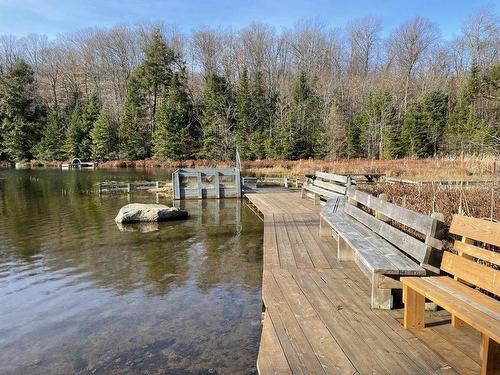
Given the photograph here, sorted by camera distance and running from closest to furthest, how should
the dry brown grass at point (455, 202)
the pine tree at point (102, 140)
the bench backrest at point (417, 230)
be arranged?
the bench backrest at point (417, 230) < the dry brown grass at point (455, 202) < the pine tree at point (102, 140)

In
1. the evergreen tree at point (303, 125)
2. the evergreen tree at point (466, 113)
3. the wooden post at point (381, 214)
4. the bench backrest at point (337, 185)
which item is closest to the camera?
the wooden post at point (381, 214)

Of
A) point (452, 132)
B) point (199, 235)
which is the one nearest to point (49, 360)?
point (199, 235)

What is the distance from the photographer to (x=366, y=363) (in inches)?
109

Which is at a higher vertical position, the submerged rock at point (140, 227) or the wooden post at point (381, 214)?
the wooden post at point (381, 214)

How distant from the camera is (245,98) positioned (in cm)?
4638

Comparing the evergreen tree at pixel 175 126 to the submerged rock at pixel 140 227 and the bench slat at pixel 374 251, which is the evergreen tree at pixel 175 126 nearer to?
the submerged rock at pixel 140 227

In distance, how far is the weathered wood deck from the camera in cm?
276

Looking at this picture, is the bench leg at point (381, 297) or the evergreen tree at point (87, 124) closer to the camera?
the bench leg at point (381, 297)

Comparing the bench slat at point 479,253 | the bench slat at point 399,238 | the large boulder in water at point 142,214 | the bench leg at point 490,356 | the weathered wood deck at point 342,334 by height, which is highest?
the bench slat at point 479,253

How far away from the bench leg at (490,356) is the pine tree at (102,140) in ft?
163

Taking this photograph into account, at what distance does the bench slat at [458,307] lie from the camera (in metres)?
2.28

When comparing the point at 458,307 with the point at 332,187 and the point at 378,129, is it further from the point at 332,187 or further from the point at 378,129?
the point at 378,129

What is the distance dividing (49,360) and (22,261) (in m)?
5.00

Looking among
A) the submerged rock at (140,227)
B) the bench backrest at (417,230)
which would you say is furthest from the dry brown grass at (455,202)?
the submerged rock at (140,227)
